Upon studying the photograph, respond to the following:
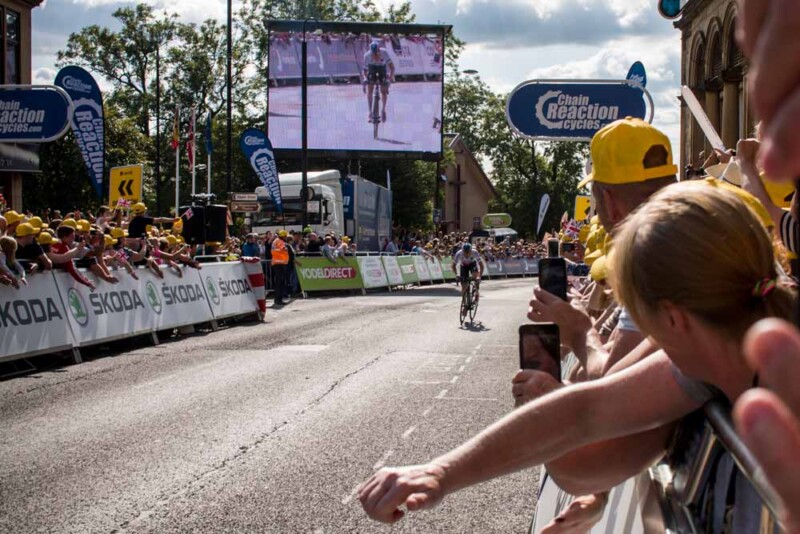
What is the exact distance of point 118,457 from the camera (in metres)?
7.16

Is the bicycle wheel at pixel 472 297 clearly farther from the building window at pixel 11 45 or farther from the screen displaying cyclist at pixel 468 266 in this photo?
the building window at pixel 11 45

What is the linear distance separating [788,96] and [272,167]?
31.9 m

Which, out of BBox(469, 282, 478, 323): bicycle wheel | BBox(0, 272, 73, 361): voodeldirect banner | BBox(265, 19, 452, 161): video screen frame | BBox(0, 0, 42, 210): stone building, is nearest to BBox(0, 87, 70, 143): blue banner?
BBox(0, 272, 73, 361): voodeldirect banner

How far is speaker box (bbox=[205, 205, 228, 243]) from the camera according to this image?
67.6 feet

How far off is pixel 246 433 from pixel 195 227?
13.0 meters

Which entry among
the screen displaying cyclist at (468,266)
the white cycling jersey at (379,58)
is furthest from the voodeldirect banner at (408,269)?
the screen displaying cyclist at (468,266)

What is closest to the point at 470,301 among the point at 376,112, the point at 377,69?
the point at 376,112

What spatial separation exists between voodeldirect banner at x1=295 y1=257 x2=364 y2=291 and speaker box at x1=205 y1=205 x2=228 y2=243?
7.63 metres

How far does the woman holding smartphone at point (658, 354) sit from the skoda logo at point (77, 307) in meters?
12.4

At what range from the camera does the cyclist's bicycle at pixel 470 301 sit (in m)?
20.2

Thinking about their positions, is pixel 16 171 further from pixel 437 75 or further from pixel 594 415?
pixel 594 415

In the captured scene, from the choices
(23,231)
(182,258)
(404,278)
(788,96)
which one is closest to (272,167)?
(404,278)

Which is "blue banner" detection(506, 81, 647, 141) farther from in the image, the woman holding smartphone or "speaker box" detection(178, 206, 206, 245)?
"speaker box" detection(178, 206, 206, 245)

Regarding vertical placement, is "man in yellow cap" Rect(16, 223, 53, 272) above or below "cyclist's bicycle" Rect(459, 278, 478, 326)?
above
